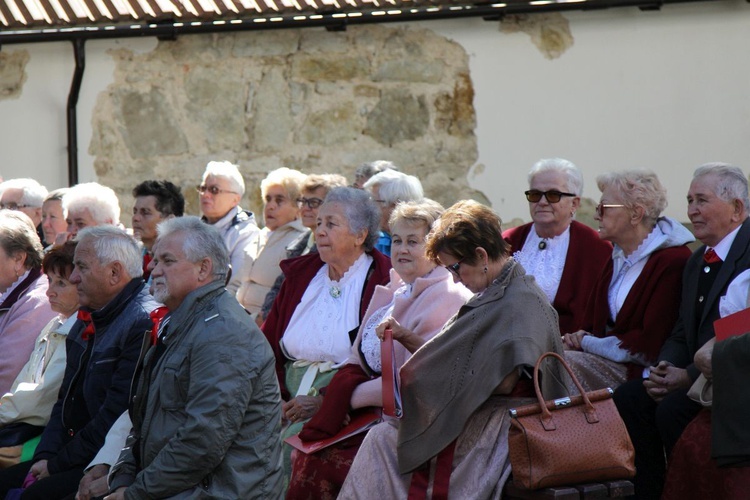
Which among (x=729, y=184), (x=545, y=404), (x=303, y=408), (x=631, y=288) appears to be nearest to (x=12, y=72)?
(x=303, y=408)

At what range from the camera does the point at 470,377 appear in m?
4.56

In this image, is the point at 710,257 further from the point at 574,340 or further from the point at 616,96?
the point at 616,96

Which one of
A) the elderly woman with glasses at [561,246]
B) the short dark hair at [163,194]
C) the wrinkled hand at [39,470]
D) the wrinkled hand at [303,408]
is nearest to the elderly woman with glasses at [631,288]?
the elderly woman with glasses at [561,246]

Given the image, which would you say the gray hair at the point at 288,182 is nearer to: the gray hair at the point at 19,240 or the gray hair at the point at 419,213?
the gray hair at the point at 19,240

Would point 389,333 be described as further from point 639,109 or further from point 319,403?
point 639,109

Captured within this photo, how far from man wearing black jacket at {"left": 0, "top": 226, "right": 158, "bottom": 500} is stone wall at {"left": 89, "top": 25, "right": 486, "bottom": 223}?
9.33ft

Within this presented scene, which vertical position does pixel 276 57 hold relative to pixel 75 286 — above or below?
above

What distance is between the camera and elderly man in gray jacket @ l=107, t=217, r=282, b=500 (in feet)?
14.4

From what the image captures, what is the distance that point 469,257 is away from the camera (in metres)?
4.70

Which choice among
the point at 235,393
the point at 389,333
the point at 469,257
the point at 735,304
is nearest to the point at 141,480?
the point at 235,393

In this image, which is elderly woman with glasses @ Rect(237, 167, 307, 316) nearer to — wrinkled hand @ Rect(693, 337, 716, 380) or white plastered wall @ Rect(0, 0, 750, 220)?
white plastered wall @ Rect(0, 0, 750, 220)

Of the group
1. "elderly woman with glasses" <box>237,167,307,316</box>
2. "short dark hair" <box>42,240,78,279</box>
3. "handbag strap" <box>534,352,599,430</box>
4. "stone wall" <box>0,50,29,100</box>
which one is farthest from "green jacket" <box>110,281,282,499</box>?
"stone wall" <box>0,50,29,100</box>

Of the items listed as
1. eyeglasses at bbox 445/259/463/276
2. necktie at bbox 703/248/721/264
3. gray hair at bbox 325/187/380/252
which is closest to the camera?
eyeglasses at bbox 445/259/463/276

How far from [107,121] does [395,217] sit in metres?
3.80
